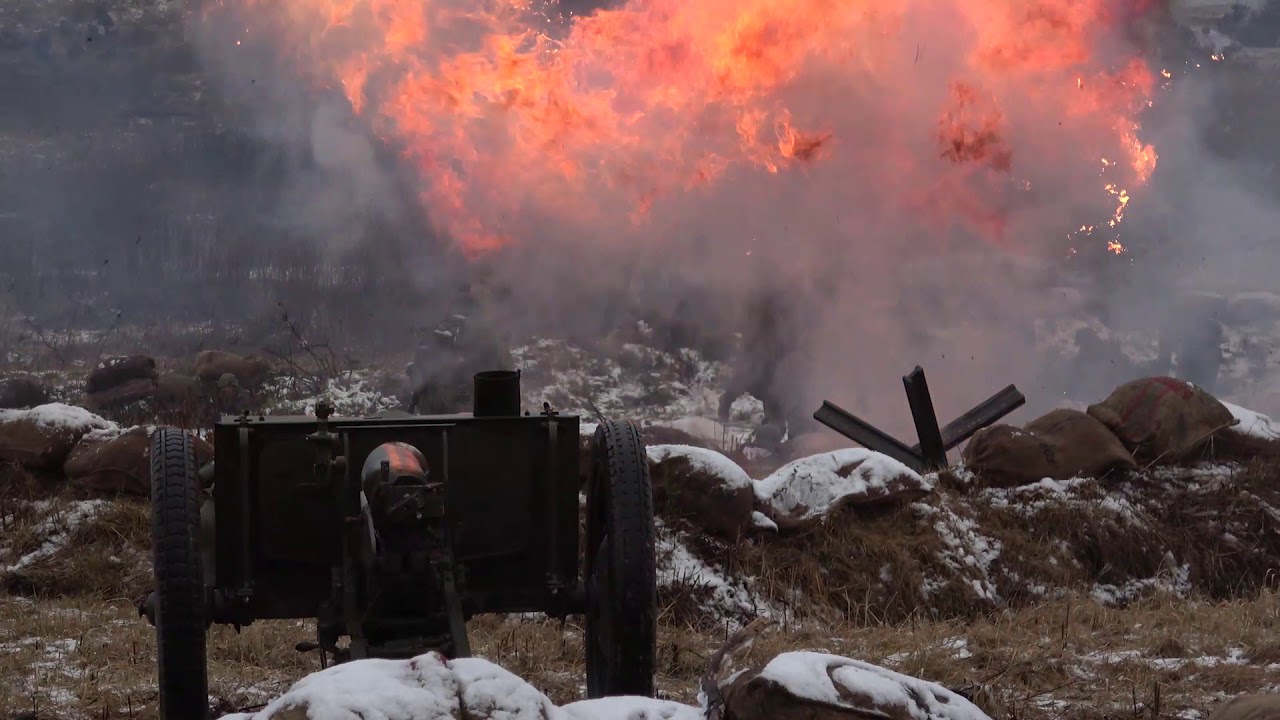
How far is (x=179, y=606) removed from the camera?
161 inches

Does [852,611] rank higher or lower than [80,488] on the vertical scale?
lower

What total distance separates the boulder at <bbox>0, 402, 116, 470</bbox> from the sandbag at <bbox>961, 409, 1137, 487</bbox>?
5.41 m

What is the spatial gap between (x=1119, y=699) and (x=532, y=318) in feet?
49.4

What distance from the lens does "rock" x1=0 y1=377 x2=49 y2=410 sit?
50.1 ft

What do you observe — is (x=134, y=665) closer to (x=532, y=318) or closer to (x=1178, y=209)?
(x=532, y=318)

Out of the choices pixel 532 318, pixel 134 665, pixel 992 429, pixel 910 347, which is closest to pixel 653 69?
pixel 532 318

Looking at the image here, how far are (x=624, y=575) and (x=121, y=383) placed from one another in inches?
463

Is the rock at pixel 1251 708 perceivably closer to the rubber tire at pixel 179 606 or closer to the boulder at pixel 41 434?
the rubber tire at pixel 179 606

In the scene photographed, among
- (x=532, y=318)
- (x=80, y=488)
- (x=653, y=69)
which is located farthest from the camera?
(x=532, y=318)

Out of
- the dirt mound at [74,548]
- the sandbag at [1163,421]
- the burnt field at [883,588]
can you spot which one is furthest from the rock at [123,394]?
the sandbag at [1163,421]

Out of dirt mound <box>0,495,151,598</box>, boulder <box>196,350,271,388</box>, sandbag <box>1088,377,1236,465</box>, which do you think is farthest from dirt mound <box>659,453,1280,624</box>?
boulder <box>196,350,271,388</box>

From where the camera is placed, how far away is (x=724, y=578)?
22.6 ft

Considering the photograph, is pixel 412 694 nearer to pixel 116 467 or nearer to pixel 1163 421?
pixel 116 467

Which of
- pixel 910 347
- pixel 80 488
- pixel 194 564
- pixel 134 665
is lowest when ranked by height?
pixel 134 665
